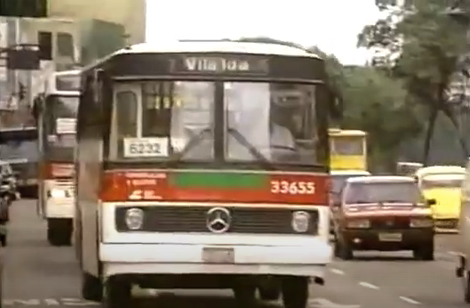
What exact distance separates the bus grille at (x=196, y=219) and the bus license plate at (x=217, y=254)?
20cm

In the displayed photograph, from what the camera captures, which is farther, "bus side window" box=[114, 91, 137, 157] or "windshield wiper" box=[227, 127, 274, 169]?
"bus side window" box=[114, 91, 137, 157]

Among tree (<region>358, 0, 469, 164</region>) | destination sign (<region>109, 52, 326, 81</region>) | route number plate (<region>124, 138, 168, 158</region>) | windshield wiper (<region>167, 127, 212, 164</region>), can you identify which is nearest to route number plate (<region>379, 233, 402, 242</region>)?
destination sign (<region>109, 52, 326, 81</region>)

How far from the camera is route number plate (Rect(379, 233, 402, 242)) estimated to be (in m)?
30.8

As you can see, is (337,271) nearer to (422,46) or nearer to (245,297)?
(245,297)

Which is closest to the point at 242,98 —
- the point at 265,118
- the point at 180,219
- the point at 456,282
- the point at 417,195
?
→ the point at 265,118

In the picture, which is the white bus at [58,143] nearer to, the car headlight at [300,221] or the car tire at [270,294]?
the car tire at [270,294]

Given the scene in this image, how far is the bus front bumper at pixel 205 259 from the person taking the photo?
57.6ft

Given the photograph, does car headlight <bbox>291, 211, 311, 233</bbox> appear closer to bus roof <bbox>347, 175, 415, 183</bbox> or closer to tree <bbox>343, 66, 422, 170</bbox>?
bus roof <bbox>347, 175, 415, 183</bbox>

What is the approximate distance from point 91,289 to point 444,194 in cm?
2354

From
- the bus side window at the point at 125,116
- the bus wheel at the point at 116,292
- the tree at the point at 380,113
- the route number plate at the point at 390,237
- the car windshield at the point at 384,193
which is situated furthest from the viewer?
the tree at the point at 380,113

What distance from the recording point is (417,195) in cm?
3234

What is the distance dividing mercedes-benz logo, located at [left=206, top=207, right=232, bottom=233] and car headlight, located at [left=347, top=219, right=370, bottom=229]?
1343 centimetres

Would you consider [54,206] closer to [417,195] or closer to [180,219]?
[417,195]

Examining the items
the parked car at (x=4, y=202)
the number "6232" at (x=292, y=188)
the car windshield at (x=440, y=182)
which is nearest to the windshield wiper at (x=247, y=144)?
the number "6232" at (x=292, y=188)
